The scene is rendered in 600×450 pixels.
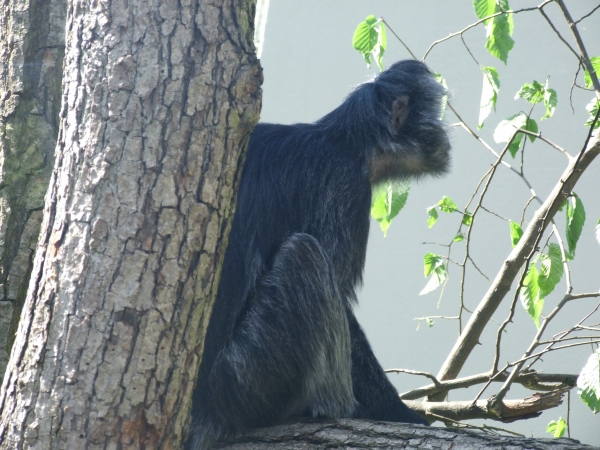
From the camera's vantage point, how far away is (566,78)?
5117mm

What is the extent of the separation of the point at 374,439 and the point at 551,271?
1.18 metres

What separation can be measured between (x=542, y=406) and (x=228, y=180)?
58.6 inches

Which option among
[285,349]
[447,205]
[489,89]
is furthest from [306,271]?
[489,89]

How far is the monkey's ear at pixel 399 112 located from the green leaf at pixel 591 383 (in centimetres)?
128

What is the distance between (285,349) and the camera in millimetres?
2248

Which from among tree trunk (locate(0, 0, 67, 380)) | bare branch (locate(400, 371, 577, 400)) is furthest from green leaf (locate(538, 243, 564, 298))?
tree trunk (locate(0, 0, 67, 380))

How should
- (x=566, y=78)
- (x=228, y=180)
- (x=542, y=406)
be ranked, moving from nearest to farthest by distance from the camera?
(x=228, y=180), (x=542, y=406), (x=566, y=78)

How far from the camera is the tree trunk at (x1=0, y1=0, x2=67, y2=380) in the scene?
2.06m

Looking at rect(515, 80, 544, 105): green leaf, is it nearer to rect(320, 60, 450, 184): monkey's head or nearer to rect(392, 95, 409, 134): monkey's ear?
rect(320, 60, 450, 184): monkey's head

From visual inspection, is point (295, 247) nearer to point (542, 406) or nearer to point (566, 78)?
point (542, 406)

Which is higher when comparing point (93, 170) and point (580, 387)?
point (93, 170)

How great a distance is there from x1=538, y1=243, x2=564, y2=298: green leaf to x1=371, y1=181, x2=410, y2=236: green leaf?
71 cm

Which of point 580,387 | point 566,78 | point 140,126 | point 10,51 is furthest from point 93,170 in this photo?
point 566,78

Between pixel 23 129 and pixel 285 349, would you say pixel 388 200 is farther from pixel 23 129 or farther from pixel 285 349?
pixel 23 129
